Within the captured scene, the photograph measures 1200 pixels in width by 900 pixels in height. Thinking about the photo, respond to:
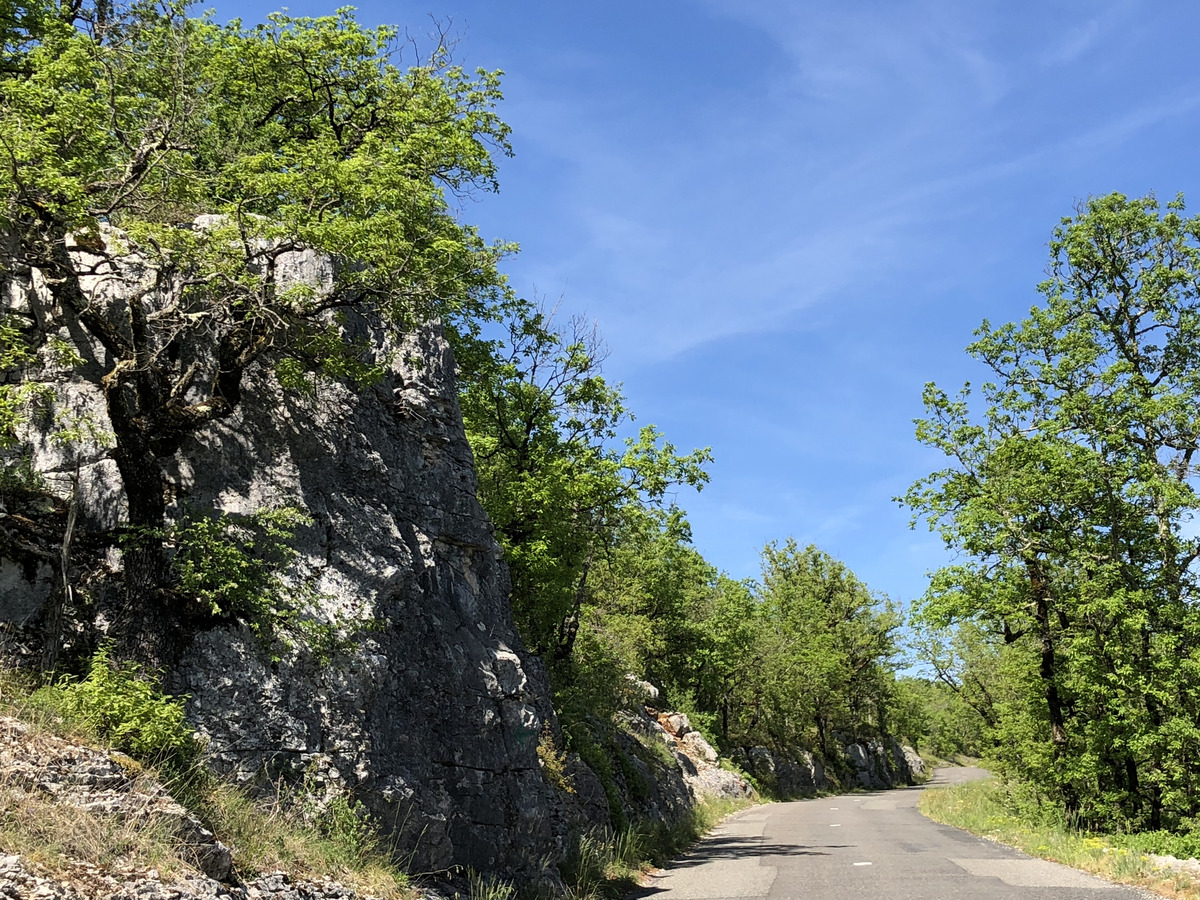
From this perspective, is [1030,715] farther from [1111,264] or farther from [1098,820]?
[1111,264]

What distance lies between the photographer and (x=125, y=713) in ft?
23.0

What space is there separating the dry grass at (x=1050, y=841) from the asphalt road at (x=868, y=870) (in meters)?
0.36

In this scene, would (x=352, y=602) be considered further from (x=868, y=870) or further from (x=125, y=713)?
(x=868, y=870)

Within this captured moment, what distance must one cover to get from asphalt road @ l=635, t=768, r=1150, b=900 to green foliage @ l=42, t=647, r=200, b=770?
7449 mm

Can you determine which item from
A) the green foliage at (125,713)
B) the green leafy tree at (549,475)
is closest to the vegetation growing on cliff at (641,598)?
the green leafy tree at (549,475)

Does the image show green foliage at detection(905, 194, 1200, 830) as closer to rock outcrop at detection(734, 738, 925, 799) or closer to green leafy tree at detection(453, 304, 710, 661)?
green leafy tree at detection(453, 304, 710, 661)

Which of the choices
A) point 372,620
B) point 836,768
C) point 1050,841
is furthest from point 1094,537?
point 836,768

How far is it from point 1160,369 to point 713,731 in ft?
89.3

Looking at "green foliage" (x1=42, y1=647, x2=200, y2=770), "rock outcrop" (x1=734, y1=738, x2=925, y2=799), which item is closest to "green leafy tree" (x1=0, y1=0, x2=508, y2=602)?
"green foliage" (x1=42, y1=647, x2=200, y2=770)

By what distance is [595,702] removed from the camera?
19812 millimetres

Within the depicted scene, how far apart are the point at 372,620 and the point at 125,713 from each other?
9.67 feet

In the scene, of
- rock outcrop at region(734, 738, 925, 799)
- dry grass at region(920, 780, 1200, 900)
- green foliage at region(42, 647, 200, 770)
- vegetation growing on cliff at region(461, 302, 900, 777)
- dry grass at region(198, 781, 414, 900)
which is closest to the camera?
green foliage at region(42, 647, 200, 770)

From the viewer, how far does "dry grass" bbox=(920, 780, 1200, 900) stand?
10484 mm

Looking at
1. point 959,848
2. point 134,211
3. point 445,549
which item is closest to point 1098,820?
point 959,848
